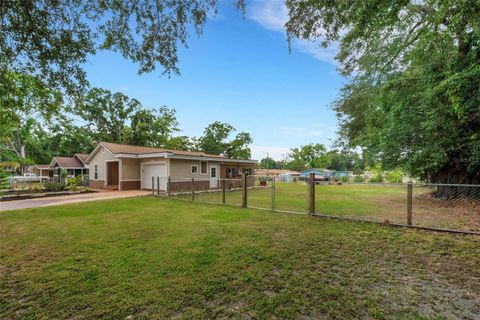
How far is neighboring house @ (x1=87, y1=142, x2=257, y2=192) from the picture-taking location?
15.3 metres

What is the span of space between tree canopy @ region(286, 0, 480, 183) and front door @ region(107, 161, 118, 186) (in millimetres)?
17159

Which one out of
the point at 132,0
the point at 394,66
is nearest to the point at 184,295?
the point at 132,0

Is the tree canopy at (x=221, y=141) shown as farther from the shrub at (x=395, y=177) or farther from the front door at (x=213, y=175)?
the shrub at (x=395, y=177)

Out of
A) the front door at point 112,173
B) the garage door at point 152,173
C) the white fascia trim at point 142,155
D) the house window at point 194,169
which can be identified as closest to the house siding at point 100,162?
the front door at point 112,173

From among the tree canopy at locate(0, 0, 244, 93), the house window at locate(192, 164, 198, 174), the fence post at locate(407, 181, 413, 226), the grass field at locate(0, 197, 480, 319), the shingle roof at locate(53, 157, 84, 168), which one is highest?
the tree canopy at locate(0, 0, 244, 93)

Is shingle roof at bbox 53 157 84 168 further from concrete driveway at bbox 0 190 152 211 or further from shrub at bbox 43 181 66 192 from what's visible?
concrete driveway at bbox 0 190 152 211

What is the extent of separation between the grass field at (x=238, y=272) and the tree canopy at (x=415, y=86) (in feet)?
13.5

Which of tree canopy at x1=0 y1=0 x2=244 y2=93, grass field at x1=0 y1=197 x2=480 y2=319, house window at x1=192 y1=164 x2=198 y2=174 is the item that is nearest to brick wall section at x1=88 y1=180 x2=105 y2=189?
house window at x1=192 y1=164 x2=198 y2=174

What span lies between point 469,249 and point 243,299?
14.8 ft

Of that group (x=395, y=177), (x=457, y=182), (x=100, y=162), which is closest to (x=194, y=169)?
(x=100, y=162)

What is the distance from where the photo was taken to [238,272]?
336 cm

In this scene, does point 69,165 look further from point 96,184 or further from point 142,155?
point 142,155

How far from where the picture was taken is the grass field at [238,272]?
2.51 m

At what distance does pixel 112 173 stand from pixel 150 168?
3.99 meters
